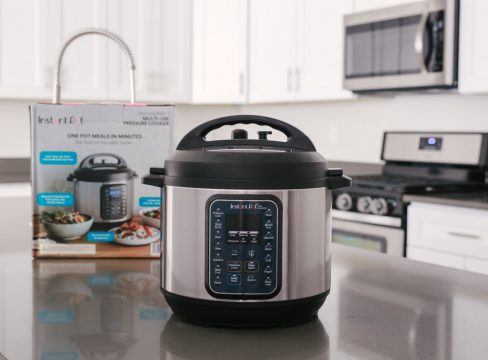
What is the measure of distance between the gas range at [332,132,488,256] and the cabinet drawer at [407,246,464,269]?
0.06 meters

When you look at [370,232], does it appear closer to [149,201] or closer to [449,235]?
[449,235]

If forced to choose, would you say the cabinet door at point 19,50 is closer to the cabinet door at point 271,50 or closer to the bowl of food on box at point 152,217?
the cabinet door at point 271,50

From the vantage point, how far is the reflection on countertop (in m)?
0.69

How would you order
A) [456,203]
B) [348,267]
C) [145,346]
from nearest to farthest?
[145,346] → [348,267] → [456,203]

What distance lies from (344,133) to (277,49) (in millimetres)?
634

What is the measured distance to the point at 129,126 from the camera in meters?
1.15

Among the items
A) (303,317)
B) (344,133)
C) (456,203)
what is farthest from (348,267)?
(344,133)

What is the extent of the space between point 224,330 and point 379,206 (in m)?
2.24

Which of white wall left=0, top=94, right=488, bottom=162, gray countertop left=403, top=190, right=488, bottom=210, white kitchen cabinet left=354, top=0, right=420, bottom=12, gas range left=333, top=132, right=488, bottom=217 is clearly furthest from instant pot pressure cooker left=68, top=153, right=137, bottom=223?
white wall left=0, top=94, right=488, bottom=162

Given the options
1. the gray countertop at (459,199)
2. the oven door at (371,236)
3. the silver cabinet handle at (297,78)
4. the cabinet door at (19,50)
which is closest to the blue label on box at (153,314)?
the gray countertop at (459,199)

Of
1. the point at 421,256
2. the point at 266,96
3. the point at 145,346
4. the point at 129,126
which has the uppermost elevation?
the point at 266,96

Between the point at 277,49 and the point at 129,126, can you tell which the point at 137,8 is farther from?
the point at 129,126

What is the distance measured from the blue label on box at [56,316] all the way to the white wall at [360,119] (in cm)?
274

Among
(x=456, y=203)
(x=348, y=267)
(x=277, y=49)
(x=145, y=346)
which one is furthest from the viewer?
(x=277, y=49)
